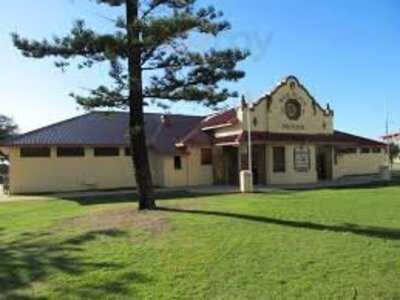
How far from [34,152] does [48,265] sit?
23369mm

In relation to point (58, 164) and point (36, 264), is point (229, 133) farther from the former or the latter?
Answer: point (36, 264)

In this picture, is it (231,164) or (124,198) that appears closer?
(124,198)

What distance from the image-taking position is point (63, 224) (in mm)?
15000

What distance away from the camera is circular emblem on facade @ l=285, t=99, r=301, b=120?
1422 inches

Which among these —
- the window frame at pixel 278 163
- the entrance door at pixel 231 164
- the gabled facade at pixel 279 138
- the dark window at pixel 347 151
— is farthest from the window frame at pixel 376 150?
the entrance door at pixel 231 164

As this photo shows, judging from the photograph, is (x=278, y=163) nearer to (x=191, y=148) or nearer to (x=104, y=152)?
(x=191, y=148)

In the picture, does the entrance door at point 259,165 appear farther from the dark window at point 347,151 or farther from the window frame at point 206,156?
the dark window at point 347,151

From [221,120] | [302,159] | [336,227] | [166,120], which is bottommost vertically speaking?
[336,227]

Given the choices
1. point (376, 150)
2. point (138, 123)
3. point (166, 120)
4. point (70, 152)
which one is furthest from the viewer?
point (376, 150)

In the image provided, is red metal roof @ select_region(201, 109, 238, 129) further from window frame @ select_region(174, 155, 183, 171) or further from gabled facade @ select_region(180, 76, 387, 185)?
window frame @ select_region(174, 155, 183, 171)

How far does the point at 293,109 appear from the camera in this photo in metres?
36.4

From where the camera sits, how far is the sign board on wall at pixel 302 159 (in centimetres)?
3612

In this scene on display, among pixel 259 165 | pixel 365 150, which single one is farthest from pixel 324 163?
pixel 365 150

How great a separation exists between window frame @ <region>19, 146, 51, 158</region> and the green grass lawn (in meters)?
16.7
